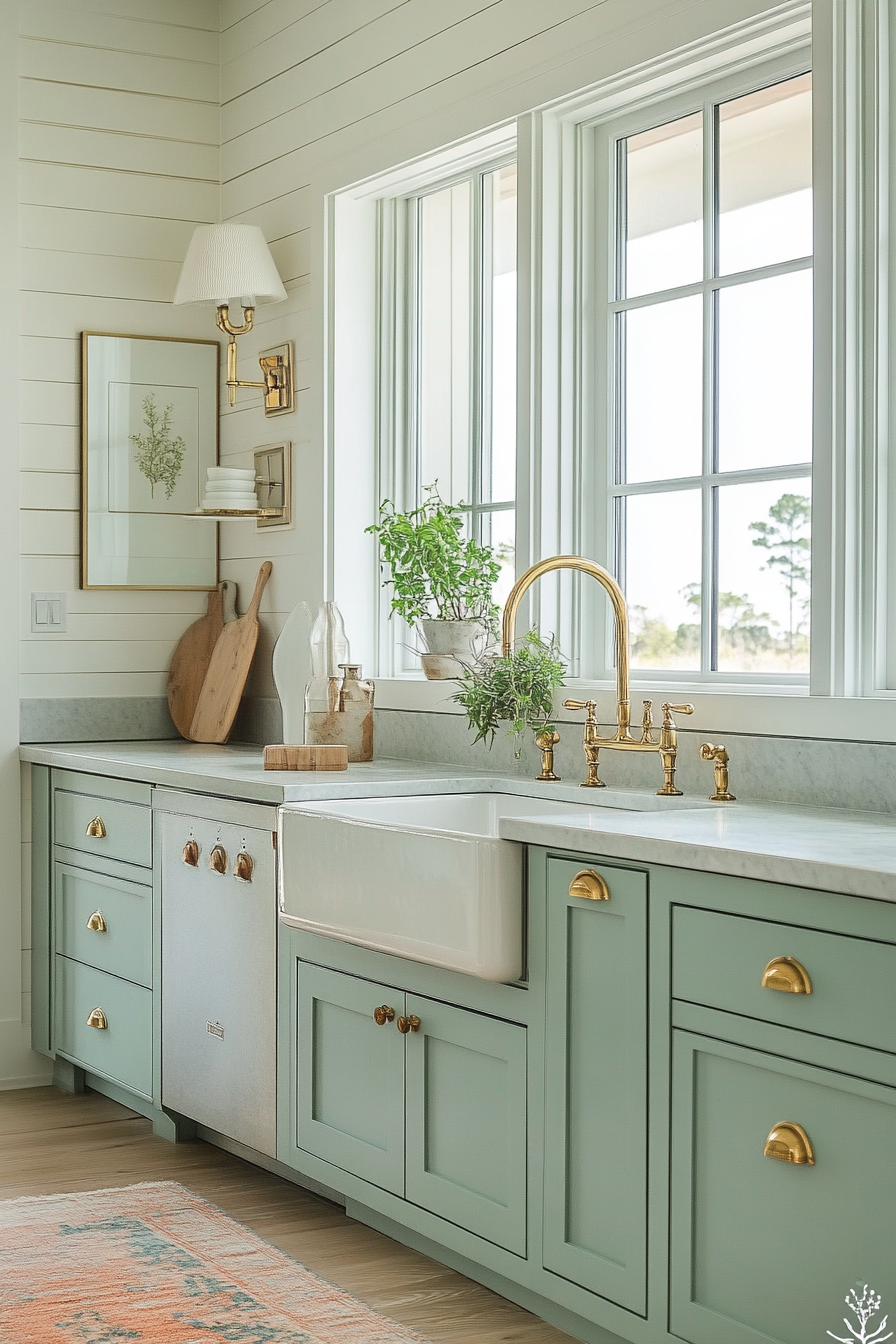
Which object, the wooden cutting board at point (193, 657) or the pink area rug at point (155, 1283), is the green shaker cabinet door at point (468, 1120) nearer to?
the pink area rug at point (155, 1283)

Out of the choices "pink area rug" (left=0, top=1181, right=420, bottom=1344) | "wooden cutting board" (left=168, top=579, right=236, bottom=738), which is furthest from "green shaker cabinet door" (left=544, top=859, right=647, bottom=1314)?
"wooden cutting board" (left=168, top=579, right=236, bottom=738)

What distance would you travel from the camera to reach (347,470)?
377 cm

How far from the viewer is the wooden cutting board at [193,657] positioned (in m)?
4.20

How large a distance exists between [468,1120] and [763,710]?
2.72ft

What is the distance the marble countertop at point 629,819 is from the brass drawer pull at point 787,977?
96mm

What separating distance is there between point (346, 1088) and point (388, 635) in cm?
140

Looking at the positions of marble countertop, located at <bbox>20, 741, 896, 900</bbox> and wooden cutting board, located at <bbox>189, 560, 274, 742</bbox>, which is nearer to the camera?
marble countertop, located at <bbox>20, 741, 896, 900</bbox>

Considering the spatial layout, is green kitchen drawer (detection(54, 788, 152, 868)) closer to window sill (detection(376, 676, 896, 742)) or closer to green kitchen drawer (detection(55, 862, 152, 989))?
green kitchen drawer (detection(55, 862, 152, 989))

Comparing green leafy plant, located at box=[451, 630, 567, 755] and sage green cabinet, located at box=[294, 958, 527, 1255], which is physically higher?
green leafy plant, located at box=[451, 630, 567, 755]

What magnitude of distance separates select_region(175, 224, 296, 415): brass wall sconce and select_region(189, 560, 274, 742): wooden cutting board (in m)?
0.55

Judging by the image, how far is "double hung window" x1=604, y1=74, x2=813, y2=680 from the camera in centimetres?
272

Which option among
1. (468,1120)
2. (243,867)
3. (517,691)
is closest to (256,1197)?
(243,867)

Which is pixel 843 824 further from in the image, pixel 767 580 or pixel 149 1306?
pixel 149 1306

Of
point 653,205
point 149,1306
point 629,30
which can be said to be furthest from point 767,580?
point 149,1306
